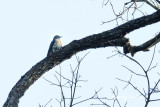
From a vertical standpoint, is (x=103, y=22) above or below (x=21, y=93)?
above

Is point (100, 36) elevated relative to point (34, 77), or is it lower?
elevated

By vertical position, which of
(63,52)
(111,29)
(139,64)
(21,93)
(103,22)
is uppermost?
(103,22)

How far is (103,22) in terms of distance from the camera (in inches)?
192

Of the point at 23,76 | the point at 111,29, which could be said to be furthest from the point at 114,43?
the point at 23,76

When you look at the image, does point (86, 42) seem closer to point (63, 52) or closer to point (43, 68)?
point (63, 52)

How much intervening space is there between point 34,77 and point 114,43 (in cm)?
105

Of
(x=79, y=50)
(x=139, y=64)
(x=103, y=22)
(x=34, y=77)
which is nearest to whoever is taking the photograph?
(x=139, y=64)

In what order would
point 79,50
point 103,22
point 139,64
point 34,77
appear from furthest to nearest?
point 103,22, point 79,50, point 34,77, point 139,64

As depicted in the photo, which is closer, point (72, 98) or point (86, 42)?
point (72, 98)

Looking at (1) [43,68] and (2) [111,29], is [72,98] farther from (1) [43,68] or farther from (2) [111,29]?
(2) [111,29]

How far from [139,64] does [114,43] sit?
59 centimetres

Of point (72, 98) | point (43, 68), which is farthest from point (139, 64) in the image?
point (43, 68)

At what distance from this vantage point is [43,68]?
158 inches

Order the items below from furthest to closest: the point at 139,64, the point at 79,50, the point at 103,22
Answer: the point at 103,22, the point at 79,50, the point at 139,64
